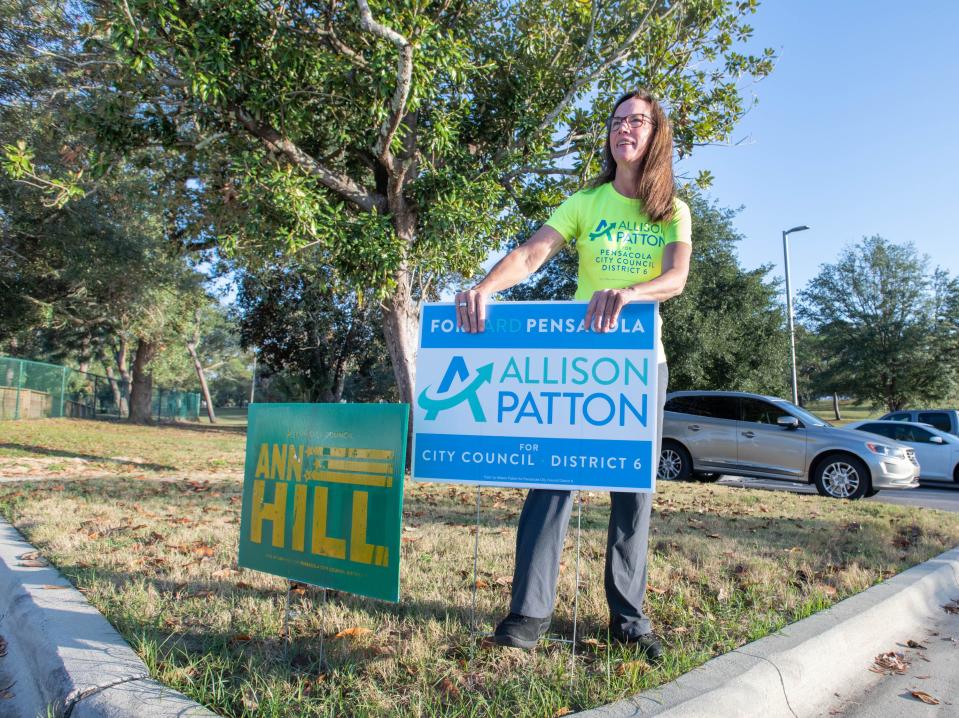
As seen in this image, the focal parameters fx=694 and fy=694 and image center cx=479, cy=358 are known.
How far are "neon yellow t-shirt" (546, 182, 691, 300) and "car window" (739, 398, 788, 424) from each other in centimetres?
871

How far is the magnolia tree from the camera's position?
7.77 metres

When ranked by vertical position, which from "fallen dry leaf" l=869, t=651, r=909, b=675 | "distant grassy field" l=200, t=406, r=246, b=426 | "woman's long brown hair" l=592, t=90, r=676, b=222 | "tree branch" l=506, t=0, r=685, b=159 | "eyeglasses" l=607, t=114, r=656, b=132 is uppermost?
"tree branch" l=506, t=0, r=685, b=159

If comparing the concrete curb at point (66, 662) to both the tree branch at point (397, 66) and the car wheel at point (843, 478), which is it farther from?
the car wheel at point (843, 478)

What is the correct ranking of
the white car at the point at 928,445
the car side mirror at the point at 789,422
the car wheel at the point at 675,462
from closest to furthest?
the car side mirror at the point at 789,422 → the car wheel at the point at 675,462 → the white car at the point at 928,445

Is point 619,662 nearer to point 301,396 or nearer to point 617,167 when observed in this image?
point 617,167

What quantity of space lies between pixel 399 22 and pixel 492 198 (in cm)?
235

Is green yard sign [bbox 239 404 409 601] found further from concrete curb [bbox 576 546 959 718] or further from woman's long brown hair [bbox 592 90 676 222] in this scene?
woman's long brown hair [bbox 592 90 676 222]

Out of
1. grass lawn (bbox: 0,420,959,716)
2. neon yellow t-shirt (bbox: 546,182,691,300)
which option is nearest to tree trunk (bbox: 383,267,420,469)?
grass lawn (bbox: 0,420,959,716)

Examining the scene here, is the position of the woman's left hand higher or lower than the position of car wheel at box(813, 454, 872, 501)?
higher

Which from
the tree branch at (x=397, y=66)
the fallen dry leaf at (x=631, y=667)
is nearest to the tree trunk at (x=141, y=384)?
the tree branch at (x=397, y=66)

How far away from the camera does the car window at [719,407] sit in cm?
1098

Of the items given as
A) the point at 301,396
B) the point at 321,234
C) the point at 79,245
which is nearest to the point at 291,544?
the point at 321,234

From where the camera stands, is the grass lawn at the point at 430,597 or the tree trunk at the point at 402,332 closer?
the grass lawn at the point at 430,597

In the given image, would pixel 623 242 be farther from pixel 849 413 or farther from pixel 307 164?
pixel 849 413
